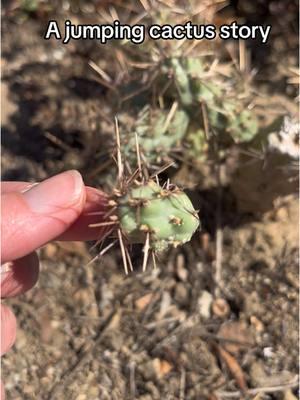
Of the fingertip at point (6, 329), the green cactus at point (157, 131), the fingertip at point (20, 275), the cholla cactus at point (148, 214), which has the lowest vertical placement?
the fingertip at point (6, 329)

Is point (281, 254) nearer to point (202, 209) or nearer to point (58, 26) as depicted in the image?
point (202, 209)

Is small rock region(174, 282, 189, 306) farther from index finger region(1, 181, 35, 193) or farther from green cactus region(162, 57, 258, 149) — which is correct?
index finger region(1, 181, 35, 193)

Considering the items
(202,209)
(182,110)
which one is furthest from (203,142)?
(202,209)

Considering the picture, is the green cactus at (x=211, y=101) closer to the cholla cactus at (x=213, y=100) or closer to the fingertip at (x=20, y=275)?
the cholla cactus at (x=213, y=100)

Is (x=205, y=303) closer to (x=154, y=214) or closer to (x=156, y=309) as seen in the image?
(x=156, y=309)

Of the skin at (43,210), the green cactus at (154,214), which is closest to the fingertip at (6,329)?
the skin at (43,210)

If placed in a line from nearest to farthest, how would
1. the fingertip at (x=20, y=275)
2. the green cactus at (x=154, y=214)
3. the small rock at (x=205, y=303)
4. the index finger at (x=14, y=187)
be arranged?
the green cactus at (x=154, y=214) < the index finger at (x=14, y=187) < the fingertip at (x=20, y=275) < the small rock at (x=205, y=303)
